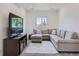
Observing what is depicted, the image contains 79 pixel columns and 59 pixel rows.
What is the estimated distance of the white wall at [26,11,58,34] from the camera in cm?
1048

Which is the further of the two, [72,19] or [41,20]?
[41,20]

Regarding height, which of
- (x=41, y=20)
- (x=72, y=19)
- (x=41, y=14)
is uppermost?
(x=41, y=14)

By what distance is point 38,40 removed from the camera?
792 cm

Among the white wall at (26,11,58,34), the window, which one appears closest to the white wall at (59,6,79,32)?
the white wall at (26,11,58,34)

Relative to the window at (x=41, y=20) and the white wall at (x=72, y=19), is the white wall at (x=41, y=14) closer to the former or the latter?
the window at (x=41, y=20)

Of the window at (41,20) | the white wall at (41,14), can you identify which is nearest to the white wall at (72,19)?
the white wall at (41,14)

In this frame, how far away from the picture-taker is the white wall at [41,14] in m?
10.5

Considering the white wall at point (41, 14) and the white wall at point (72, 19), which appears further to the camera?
the white wall at point (41, 14)

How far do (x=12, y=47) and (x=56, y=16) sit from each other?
6.77 meters

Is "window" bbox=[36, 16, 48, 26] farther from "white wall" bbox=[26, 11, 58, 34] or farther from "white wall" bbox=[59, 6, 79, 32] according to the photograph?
"white wall" bbox=[59, 6, 79, 32]

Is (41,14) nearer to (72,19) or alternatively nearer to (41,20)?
(41,20)

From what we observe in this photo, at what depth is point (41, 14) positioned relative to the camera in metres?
10.5

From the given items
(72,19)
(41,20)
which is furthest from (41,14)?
(72,19)

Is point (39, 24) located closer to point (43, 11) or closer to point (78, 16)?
point (43, 11)
